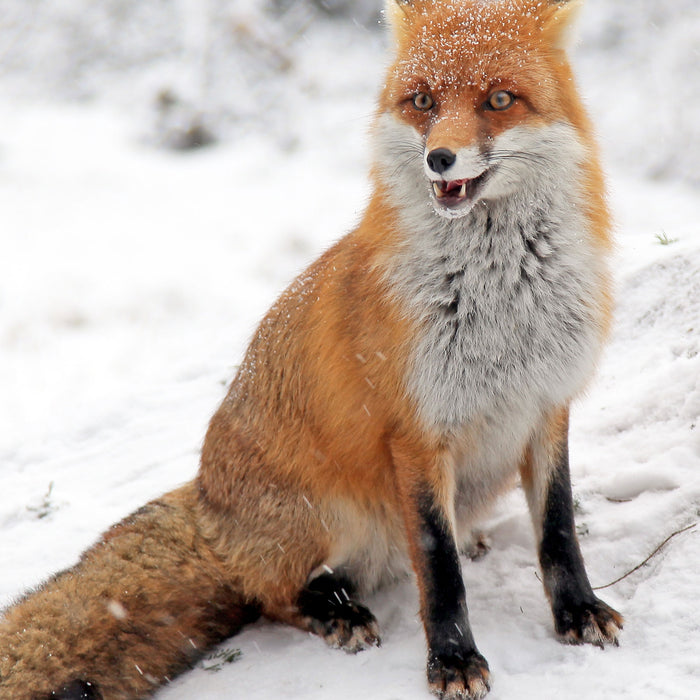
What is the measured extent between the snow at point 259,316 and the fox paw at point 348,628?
0.06 m

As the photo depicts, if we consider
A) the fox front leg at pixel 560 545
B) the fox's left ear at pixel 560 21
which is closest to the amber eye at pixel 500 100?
the fox's left ear at pixel 560 21

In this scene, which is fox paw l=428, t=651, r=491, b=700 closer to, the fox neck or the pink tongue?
the fox neck

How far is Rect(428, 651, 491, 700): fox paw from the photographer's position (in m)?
2.43

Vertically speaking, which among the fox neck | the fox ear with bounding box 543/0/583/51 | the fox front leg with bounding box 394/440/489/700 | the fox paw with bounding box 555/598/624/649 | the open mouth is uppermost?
the fox ear with bounding box 543/0/583/51

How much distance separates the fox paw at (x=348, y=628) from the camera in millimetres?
2855

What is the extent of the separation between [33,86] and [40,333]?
5.15m

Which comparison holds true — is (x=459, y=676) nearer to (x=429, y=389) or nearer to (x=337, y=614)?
(x=337, y=614)

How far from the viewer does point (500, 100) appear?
238cm

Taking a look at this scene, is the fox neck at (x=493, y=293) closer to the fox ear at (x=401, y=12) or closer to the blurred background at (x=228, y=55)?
the fox ear at (x=401, y=12)

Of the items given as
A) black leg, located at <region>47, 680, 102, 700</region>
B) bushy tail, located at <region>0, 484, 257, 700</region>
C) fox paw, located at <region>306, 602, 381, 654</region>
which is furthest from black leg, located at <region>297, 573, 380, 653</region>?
black leg, located at <region>47, 680, 102, 700</region>

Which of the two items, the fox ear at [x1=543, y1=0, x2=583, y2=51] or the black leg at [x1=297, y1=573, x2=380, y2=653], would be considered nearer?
the fox ear at [x1=543, y1=0, x2=583, y2=51]

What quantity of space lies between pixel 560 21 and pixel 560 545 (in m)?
1.86

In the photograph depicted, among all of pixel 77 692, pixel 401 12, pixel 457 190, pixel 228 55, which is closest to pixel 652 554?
pixel 457 190

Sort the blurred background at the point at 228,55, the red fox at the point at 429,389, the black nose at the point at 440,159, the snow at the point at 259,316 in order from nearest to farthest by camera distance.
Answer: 1. the black nose at the point at 440,159
2. the red fox at the point at 429,389
3. the snow at the point at 259,316
4. the blurred background at the point at 228,55
